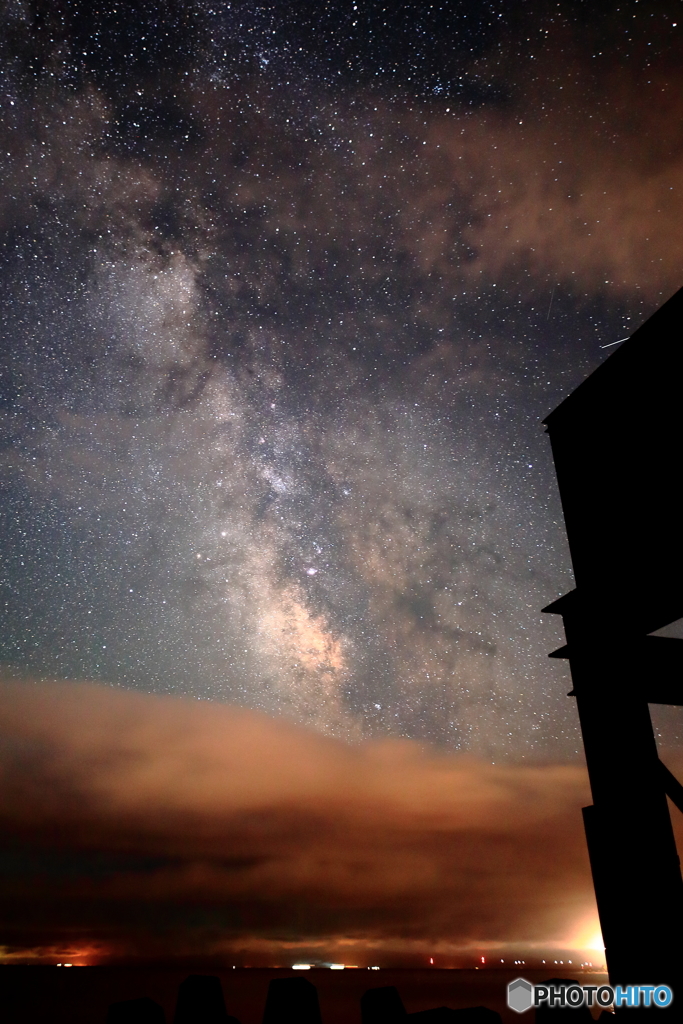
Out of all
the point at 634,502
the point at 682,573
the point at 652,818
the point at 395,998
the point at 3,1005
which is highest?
the point at 634,502

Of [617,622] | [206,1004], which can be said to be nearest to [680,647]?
[617,622]

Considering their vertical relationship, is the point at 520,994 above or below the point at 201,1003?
below

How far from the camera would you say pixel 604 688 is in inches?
192

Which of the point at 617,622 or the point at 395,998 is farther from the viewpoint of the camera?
the point at 617,622

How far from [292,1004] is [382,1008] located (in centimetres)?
72

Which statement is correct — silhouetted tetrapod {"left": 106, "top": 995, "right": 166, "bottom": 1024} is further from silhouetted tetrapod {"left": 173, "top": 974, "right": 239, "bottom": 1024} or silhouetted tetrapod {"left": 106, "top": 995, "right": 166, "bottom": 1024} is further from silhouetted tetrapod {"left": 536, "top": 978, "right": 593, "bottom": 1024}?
silhouetted tetrapod {"left": 536, "top": 978, "right": 593, "bottom": 1024}

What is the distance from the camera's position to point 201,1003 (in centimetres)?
370

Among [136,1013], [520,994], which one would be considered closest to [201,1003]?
[136,1013]

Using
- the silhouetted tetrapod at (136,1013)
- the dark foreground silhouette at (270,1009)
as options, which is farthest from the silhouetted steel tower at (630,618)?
the silhouetted tetrapod at (136,1013)

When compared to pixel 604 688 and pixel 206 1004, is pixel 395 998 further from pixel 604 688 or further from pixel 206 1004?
pixel 604 688

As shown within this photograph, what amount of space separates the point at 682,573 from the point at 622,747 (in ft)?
4.59

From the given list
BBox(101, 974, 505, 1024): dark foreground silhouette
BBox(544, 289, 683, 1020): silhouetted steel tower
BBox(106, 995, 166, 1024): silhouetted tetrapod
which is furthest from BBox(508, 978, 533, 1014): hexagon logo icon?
BBox(106, 995, 166, 1024): silhouetted tetrapod

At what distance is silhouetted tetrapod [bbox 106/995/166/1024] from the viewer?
3.62m

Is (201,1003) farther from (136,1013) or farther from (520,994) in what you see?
(520,994)
